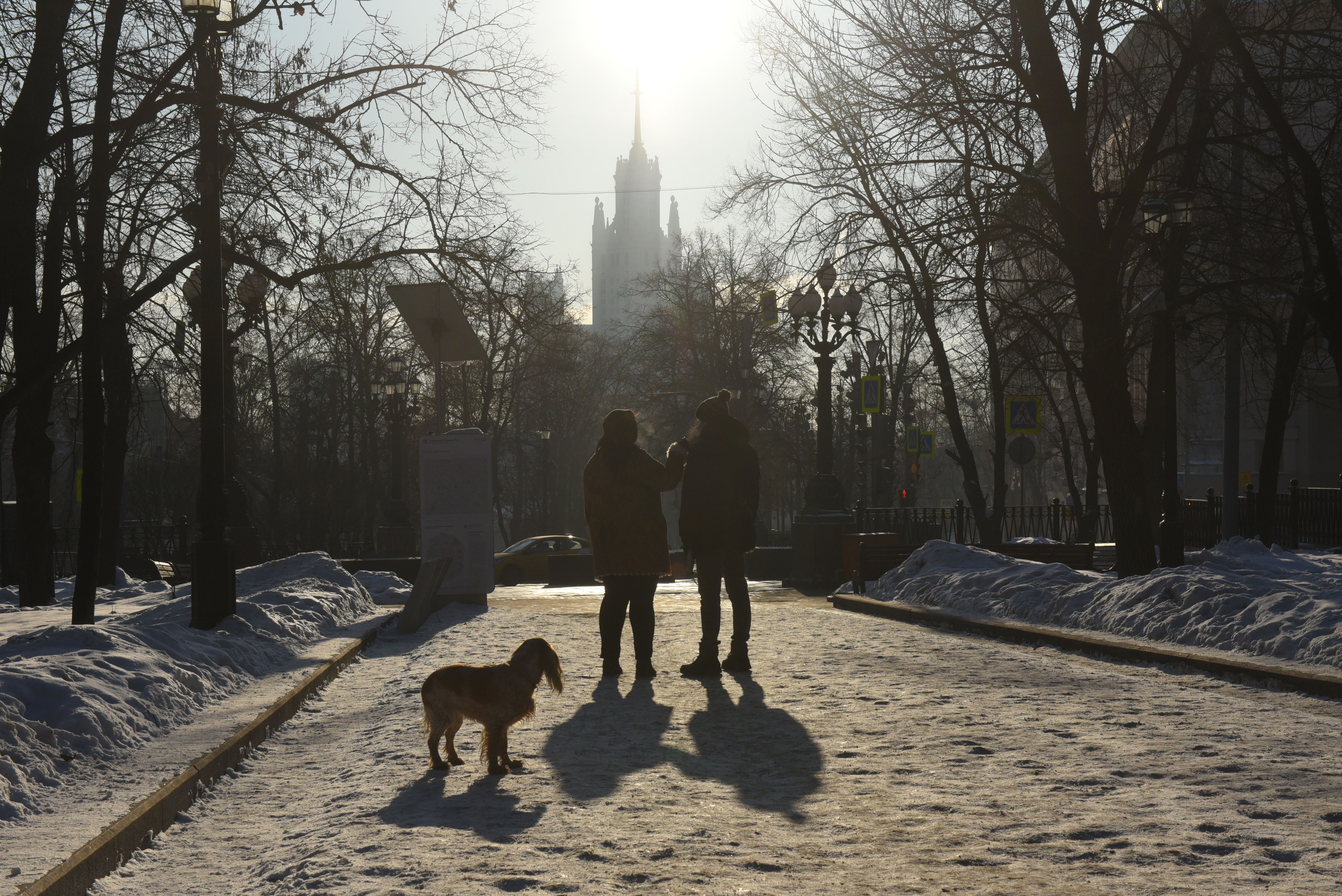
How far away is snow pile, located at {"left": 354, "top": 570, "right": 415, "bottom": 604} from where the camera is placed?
59.8 ft

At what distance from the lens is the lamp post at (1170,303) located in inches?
603

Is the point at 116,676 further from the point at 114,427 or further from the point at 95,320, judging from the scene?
the point at 114,427

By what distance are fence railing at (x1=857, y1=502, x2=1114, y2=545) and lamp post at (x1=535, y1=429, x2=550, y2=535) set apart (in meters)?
20.0

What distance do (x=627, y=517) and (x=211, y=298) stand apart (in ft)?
15.0

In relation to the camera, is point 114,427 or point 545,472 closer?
point 114,427

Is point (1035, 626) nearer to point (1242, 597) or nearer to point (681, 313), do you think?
point (1242, 597)

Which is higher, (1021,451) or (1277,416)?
(1277,416)

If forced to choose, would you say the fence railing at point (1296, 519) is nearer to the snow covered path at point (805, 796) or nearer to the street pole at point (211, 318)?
the snow covered path at point (805, 796)

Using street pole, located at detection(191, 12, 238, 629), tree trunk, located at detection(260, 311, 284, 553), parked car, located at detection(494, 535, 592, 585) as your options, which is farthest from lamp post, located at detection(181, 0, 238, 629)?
tree trunk, located at detection(260, 311, 284, 553)

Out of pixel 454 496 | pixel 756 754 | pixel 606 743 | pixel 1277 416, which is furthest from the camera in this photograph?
pixel 1277 416

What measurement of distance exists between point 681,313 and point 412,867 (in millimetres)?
48549

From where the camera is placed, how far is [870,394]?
2961cm

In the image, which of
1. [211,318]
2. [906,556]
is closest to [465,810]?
[211,318]

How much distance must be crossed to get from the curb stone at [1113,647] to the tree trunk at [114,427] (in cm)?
930
